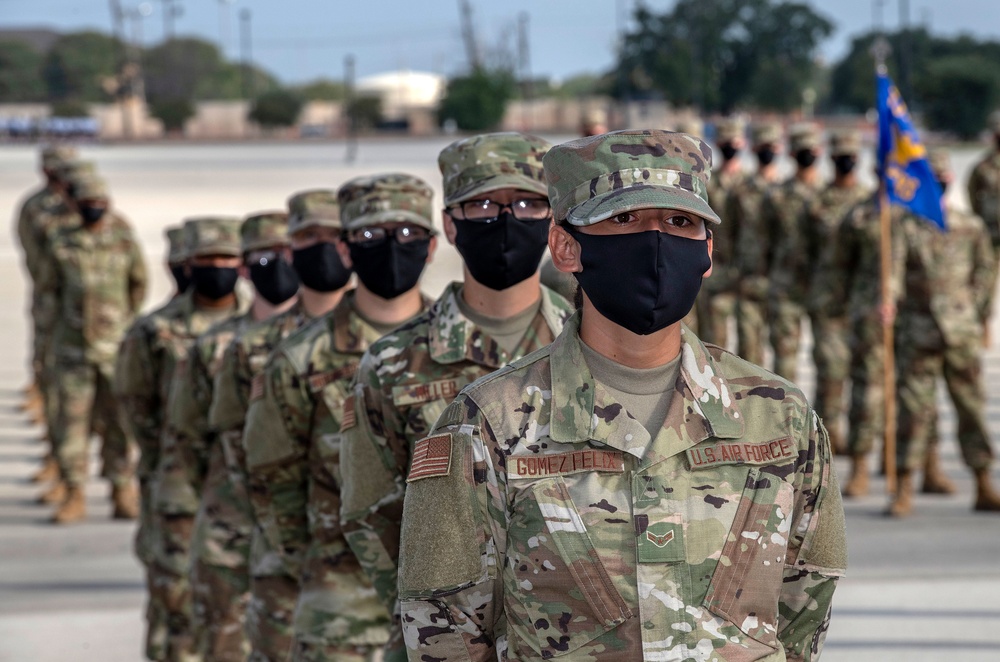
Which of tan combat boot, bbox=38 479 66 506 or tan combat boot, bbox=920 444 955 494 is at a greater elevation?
tan combat boot, bbox=920 444 955 494

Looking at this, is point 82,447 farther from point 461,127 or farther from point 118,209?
point 461,127

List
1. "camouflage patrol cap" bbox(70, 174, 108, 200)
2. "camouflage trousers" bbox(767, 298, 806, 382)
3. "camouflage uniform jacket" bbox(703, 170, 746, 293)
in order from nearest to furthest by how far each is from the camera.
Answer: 1. "camouflage patrol cap" bbox(70, 174, 108, 200)
2. "camouflage trousers" bbox(767, 298, 806, 382)
3. "camouflage uniform jacket" bbox(703, 170, 746, 293)

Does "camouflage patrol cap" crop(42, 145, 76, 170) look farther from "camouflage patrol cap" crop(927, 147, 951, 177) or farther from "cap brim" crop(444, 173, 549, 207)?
"cap brim" crop(444, 173, 549, 207)

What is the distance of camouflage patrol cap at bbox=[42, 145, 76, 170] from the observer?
34.6 ft

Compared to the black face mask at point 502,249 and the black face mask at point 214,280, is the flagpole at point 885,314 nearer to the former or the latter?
the black face mask at point 214,280

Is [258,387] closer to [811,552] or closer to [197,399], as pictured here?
[197,399]

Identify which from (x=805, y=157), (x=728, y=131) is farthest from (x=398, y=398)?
(x=728, y=131)

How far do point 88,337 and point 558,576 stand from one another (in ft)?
25.6

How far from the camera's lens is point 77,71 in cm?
10606

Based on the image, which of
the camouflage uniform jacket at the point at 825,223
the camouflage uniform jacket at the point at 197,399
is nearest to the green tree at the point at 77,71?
the camouflage uniform jacket at the point at 825,223

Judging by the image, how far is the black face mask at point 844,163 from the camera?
1002cm

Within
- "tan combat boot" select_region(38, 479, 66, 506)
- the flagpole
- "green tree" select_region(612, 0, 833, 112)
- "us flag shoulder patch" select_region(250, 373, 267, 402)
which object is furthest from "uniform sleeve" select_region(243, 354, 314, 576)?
"green tree" select_region(612, 0, 833, 112)

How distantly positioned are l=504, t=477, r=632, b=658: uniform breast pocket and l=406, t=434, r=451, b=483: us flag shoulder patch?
0.45ft

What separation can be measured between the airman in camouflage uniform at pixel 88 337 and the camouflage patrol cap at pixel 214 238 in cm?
306
